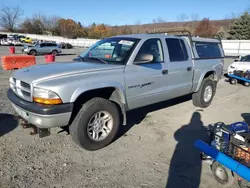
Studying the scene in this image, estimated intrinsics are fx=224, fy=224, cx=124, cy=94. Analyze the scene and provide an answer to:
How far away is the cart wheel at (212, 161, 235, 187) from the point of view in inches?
116

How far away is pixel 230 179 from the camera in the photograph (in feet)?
9.64

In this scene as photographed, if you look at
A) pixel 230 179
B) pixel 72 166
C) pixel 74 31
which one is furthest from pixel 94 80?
pixel 74 31

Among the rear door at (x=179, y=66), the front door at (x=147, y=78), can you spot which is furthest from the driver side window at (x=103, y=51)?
the rear door at (x=179, y=66)

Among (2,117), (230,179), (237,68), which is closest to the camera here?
(230,179)

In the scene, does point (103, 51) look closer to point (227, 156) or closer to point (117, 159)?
point (117, 159)

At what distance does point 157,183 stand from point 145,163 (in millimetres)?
505

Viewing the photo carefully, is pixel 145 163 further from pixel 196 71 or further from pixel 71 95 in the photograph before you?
pixel 196 71

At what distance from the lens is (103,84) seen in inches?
142

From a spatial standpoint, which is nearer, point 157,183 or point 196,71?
point 157,183

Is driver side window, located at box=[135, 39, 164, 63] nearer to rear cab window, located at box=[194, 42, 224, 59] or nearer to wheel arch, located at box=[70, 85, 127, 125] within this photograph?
wheel arch, located at box=[70, 85, 127, 125]

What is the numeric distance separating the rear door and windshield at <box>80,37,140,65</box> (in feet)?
3.30

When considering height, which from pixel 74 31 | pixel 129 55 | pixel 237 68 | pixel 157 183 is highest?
pixel 74 31

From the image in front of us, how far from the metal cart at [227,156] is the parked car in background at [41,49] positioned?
83.8ft

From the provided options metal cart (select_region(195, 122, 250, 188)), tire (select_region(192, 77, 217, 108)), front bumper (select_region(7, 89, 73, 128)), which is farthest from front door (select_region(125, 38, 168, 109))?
tire (select_region(192, 77, 217, 108))
